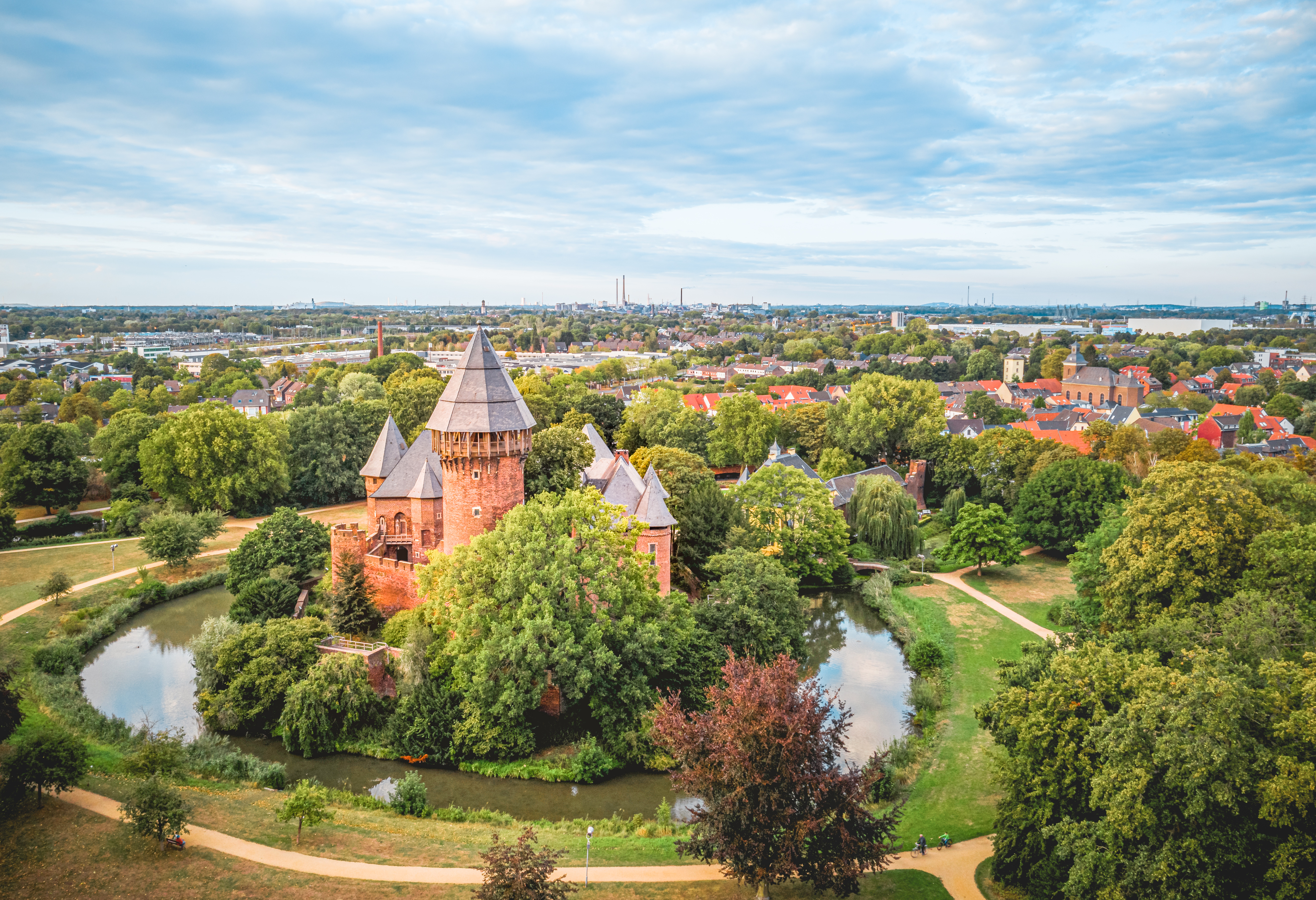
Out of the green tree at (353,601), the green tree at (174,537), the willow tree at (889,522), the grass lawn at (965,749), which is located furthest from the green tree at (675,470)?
the green tree at (174,537)

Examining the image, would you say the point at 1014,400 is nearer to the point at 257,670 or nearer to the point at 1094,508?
the point at 1094,508

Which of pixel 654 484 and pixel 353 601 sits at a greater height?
pixel 654 484

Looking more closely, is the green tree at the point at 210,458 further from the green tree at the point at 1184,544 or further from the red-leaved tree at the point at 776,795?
the green tree at the point at 1184,544

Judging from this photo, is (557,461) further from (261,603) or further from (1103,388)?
(1103,388)

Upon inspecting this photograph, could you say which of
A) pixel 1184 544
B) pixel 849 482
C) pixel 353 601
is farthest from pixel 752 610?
pixel 849 482

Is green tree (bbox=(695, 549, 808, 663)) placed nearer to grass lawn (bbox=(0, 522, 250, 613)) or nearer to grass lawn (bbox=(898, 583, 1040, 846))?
grass lawn (bbox=(898, 583, 1040, 846))

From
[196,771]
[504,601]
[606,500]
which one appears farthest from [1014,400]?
[196,771]
